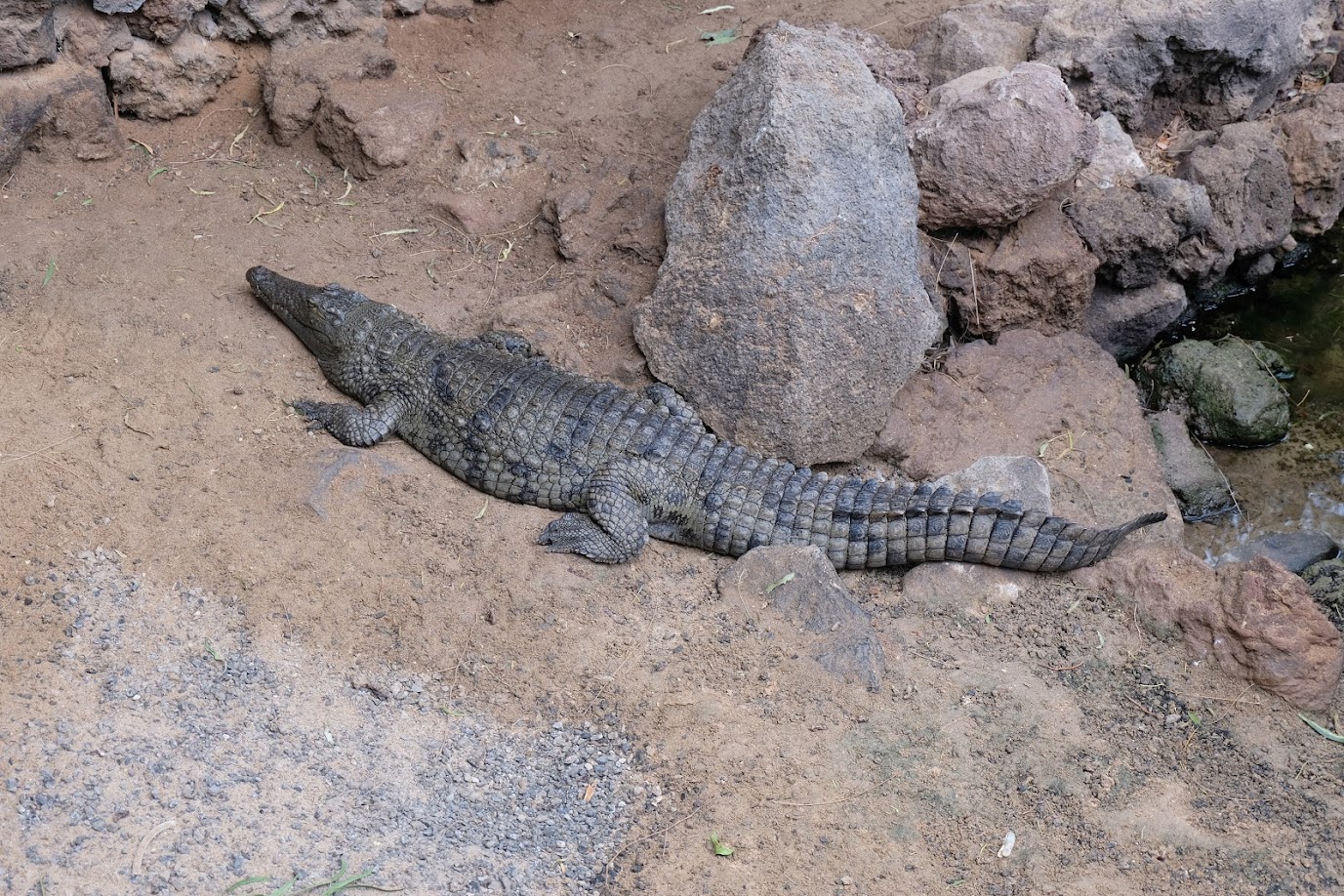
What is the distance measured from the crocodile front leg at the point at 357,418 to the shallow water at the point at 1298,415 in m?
4.10

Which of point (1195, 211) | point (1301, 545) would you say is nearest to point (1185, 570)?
point (1301, 545)

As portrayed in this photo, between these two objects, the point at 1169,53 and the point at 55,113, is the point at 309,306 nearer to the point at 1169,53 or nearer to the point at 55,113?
the point at 55,113

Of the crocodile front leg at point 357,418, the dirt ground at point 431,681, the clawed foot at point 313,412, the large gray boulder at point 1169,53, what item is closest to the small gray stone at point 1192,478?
the dirt ground at point 431,681

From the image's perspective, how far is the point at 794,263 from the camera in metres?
5.15

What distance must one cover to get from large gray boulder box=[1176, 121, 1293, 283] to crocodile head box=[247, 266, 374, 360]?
4699 millimetres

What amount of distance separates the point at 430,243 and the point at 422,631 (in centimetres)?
258

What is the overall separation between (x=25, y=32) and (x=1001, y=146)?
4.92 metres

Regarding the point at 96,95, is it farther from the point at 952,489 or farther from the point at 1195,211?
the point at 1195,211

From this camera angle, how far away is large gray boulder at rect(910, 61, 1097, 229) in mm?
5527

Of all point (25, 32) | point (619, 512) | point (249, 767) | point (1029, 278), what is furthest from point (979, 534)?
point (25, 32)

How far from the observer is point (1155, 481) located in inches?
222

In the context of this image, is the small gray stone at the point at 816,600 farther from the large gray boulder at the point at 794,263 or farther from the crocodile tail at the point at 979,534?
the large gray boulder at the point at 794,263

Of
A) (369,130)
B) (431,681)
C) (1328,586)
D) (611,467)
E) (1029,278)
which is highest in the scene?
(1029,278)

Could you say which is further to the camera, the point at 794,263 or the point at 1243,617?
the point at 794,263
